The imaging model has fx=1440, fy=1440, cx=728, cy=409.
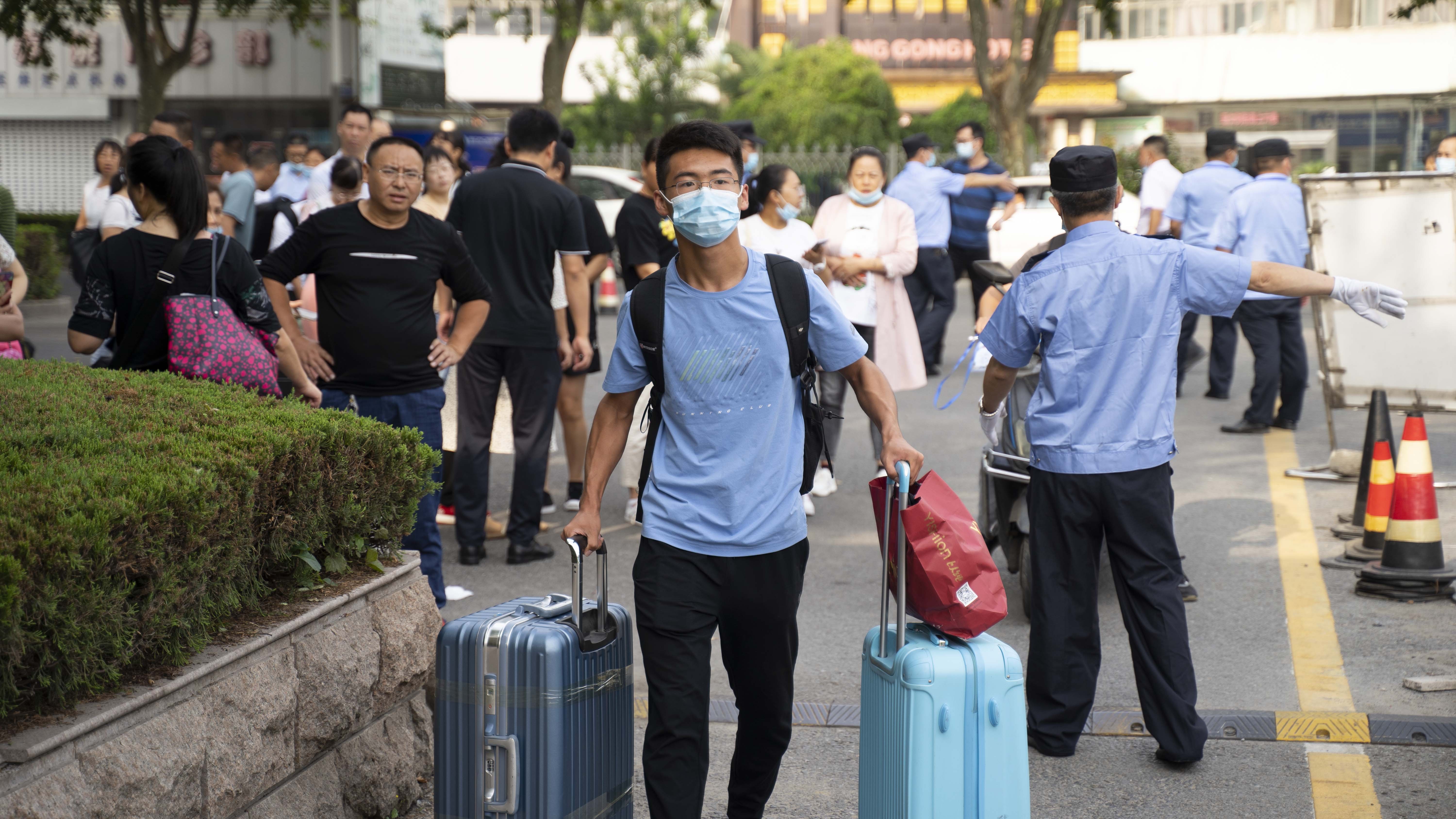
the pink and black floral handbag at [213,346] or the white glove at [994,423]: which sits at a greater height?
the pink and black floral handbag at [213,346]

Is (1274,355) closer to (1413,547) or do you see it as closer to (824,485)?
(824,485)

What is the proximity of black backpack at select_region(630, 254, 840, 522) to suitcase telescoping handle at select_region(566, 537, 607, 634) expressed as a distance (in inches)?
6.8

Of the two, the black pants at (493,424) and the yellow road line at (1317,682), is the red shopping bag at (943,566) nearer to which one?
the yellow road line at (1317,682)

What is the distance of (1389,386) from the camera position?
7422 millimetres

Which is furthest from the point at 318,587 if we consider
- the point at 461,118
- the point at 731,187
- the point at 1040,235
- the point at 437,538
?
the point at 461,118

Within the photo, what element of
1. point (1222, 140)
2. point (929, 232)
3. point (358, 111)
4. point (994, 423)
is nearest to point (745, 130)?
point (358, 111)

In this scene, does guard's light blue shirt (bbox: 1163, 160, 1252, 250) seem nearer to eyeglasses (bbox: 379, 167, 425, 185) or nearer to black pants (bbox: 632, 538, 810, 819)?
eyeglasses (bbox: 379, 167, 425, 185)

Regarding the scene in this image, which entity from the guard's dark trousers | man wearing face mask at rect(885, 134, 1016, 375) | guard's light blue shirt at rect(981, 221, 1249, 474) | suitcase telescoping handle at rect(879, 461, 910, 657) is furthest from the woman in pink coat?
suitcase telescoping handle at rect(879, 461, 910, 657)

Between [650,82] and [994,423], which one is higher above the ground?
[650,82]

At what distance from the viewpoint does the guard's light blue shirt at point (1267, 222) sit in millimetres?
9266

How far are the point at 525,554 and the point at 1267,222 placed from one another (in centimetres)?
547

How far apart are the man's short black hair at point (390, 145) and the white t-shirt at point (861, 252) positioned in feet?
9.69

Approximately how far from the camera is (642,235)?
7.27m

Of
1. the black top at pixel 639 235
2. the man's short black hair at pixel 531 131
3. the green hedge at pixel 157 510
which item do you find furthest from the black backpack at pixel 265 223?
the green hedge at pixel 157 510
